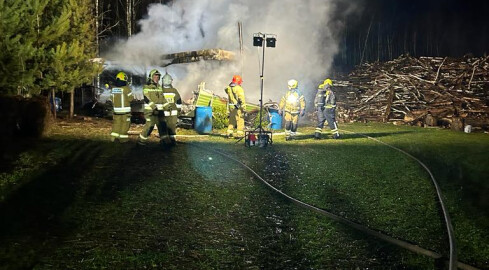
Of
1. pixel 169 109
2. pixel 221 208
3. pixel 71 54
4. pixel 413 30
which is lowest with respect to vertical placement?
pixel 221 208

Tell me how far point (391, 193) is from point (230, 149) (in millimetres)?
5003

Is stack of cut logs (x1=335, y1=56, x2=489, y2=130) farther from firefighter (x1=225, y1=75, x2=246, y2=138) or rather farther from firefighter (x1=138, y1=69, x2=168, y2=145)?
firefighter (x1=138, y1=69, x2=168, y2=145)

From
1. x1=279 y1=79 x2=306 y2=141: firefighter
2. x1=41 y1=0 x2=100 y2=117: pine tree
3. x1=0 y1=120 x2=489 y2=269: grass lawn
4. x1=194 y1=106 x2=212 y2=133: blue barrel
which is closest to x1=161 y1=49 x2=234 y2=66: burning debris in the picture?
x1=41 y1=0 x2=100 y2=117: pine tree

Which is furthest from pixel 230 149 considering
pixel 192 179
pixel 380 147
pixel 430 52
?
pixel 430 52

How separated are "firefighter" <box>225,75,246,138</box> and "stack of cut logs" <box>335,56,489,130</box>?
9.80m

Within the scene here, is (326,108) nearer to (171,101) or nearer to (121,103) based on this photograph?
(171,101)

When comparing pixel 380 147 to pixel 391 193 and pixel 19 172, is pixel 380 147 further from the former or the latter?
pixel 19 172

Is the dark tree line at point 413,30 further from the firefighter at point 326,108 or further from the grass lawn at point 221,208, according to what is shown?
the grass lawn at point 221,208

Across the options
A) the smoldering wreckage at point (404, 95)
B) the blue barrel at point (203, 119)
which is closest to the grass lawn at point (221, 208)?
the blue barrel at point (203, 119)

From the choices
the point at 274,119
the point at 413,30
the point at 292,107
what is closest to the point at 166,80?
the point at 292,107

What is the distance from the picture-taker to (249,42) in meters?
20.6

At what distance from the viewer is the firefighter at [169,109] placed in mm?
10039

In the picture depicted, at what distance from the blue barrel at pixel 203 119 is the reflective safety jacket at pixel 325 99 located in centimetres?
401

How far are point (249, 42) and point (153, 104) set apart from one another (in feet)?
39.0
